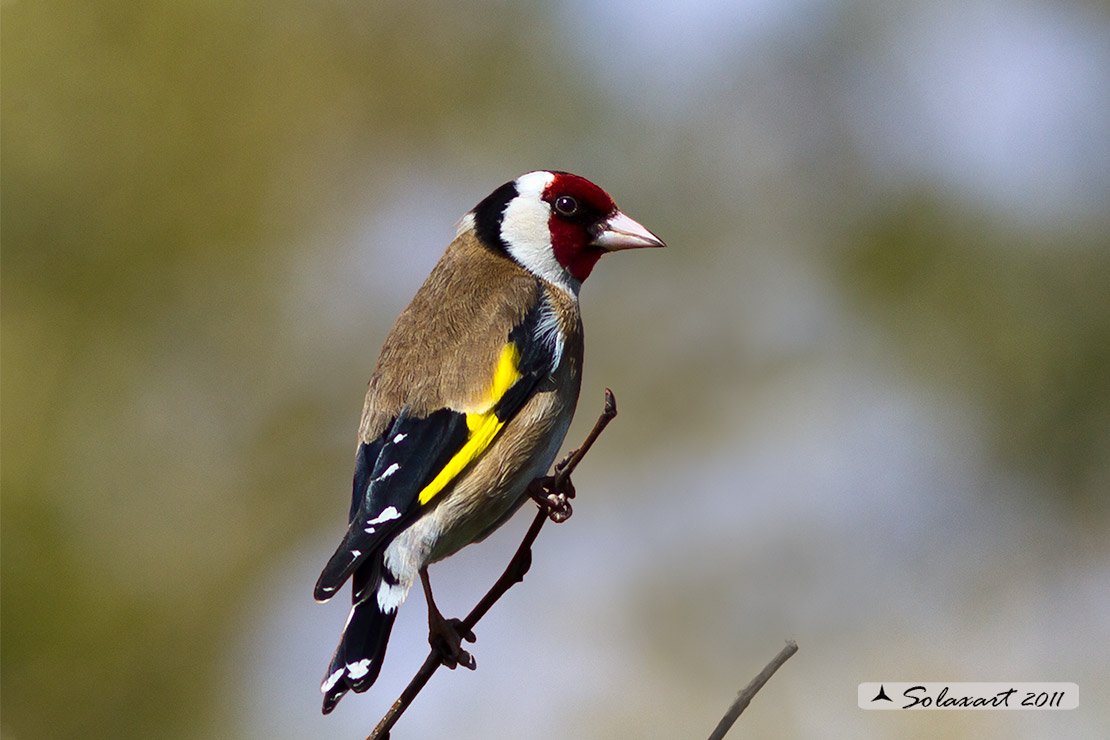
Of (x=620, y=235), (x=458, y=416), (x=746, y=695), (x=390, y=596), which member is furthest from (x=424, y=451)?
(x=746, y=695)

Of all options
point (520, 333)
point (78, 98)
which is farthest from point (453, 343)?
point (78, 98)

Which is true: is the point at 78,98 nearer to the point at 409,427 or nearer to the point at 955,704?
the point at 409,427

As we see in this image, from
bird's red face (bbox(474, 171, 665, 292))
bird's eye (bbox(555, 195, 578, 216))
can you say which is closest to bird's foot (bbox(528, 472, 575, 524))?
bird's red face (bbox(474, 171, 665, 292))

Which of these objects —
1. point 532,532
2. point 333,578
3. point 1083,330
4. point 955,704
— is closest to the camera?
point 532,532

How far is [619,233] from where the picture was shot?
2959mm

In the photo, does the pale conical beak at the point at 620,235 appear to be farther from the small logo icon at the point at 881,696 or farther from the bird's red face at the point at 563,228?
the small logo icon at the point at 881,696

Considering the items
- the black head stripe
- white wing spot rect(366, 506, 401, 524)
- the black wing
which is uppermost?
the black head stripe

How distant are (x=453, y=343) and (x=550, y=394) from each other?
0.93 feet

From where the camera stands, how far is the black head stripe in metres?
3.21

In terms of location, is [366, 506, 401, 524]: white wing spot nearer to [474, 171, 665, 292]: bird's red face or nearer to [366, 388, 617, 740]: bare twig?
[366, 388, 617, 740]: bare twig

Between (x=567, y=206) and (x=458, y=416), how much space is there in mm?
790

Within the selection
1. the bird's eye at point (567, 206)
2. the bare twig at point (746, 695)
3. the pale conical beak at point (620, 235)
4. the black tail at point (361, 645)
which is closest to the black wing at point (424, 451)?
the black tail at point (361, 645)

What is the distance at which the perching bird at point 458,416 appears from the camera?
7.81 feet

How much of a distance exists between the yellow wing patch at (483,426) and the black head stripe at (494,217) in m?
0.60
